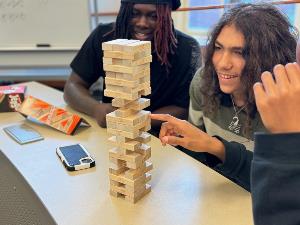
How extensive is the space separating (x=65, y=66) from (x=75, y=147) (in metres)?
1.35

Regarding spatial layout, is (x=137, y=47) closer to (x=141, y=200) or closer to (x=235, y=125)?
(x=141, y=200)

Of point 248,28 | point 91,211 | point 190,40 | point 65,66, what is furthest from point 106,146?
point 65,66

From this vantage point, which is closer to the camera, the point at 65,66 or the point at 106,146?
the point at 106,146

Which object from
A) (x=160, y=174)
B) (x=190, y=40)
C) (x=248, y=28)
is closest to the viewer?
(x=160, y=174)

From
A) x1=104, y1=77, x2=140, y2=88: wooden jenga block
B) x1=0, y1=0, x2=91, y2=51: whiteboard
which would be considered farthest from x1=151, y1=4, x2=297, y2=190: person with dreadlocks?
x1=0, y1=0, x2=91, y2=51: whiteboard

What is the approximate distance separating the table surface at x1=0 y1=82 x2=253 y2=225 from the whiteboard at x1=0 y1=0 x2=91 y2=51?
4.05 feet

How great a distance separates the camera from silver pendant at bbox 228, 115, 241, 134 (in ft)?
4.03

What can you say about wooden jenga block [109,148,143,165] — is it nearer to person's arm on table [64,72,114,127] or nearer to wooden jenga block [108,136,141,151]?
wooden jenga block [108,136,141,151]

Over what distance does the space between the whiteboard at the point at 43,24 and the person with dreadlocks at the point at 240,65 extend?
4.09 feet

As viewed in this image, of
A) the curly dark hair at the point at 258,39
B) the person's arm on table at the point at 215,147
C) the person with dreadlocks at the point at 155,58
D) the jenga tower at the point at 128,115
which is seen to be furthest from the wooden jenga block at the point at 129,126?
the person with dreadlocks at the point at 155,58

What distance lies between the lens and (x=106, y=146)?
1.21 metres

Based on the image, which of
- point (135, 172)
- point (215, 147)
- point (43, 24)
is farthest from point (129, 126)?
point (43, 24)

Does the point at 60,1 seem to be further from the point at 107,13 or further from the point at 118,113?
the point at 118,113

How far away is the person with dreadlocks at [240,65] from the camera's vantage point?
3.75ft
